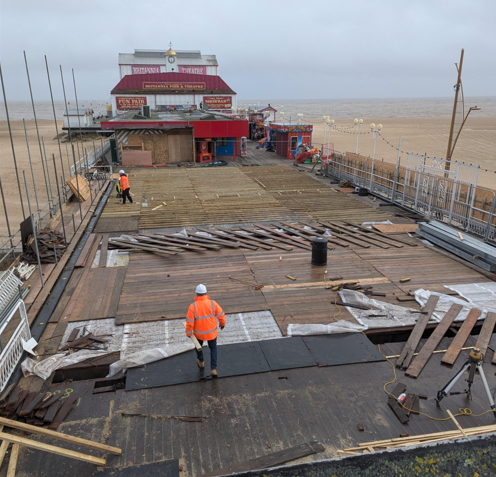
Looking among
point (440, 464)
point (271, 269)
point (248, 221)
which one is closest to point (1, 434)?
point (440, 464)

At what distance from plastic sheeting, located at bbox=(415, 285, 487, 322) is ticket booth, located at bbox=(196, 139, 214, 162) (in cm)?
2499

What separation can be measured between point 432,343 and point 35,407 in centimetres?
711

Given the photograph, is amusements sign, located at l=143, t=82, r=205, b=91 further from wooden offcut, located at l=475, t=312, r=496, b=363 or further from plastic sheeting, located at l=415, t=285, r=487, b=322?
wooden offcut, located at l=475, t=312, r=496, b=363

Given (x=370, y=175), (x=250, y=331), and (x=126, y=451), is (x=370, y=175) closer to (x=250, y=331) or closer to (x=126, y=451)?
(x=250, y=331)

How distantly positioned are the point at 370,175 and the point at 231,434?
1770 centimetres

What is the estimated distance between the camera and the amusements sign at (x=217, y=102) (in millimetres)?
46594

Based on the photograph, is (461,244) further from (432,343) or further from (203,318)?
(203,318)

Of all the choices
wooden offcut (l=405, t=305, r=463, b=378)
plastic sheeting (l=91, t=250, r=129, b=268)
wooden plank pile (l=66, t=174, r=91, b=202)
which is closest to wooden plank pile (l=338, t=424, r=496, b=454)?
wooden offcut (l=405, t=305, r=463, b=378)

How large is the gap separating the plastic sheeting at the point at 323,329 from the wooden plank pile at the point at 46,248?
7355 mm

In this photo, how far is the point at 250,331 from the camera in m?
8.38

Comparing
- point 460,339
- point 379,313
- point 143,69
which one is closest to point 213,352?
point 379,313

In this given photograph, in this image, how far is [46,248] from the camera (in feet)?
39.7

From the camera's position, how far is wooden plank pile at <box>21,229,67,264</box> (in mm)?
11492

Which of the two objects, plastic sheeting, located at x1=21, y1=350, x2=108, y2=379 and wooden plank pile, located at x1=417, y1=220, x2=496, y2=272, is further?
wooden plank pile, located at x1=417, y1=220, x2=496, y2=272
